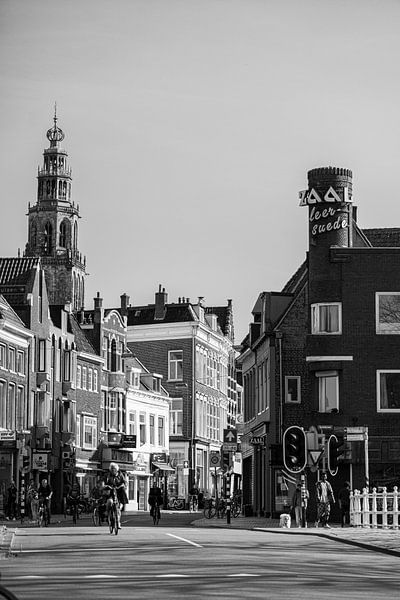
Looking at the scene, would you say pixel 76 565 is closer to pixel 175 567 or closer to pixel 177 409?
pixel 175 567

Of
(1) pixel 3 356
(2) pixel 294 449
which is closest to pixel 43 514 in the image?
(2) pixel 294 449

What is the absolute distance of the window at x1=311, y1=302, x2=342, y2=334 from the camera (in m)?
52.7

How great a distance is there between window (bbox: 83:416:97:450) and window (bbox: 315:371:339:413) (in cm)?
Result: 3663

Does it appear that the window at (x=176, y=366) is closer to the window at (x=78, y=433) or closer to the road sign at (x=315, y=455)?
the window at (x=78, y=433)

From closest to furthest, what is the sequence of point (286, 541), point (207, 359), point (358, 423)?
point (286, 541) → point (358, 423) → point (207, 359)

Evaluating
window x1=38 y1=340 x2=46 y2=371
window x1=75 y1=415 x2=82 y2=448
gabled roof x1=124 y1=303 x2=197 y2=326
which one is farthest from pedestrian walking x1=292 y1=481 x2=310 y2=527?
gabled roof x1=124 y1=303 x2=197 y2=326

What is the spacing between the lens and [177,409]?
113 meters

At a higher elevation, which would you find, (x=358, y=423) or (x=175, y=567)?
(x=358, y=423)

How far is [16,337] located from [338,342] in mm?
26986

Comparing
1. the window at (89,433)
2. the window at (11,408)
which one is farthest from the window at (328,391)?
the window at (89,433)

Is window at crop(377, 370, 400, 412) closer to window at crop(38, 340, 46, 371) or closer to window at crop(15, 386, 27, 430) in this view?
window at crop(15, 386, 27, 430)

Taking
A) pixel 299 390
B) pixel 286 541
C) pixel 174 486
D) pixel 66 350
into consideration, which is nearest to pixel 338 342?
pixel 299 390

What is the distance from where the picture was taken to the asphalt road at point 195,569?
59.1ft

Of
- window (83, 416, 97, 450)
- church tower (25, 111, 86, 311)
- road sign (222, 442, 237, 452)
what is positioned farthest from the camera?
church tower (25, 111, 86, 311)
